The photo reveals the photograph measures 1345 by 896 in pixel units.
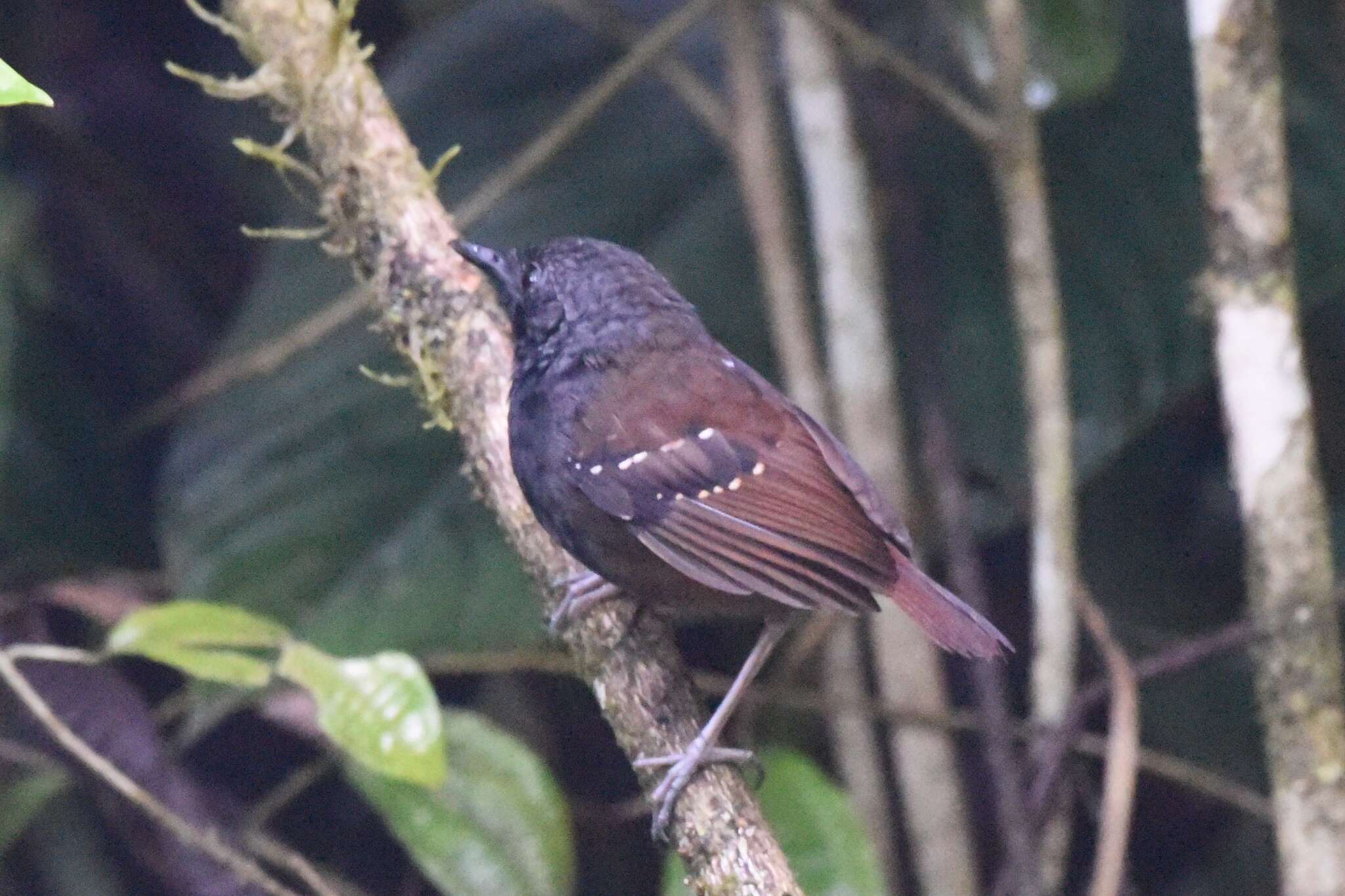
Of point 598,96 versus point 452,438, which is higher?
point 598,96

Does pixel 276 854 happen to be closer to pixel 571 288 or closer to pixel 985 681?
pixel 571 288

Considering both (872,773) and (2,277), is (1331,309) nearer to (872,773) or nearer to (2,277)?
(872,773)

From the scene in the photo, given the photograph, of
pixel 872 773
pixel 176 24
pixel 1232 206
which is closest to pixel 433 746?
pixel 872 773

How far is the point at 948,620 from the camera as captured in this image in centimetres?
186

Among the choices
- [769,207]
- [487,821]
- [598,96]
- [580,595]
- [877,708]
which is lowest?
[487,821]

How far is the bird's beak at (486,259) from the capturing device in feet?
6.68

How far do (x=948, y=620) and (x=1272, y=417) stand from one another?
0.58m

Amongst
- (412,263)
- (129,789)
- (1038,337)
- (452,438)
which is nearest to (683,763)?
(412,263)

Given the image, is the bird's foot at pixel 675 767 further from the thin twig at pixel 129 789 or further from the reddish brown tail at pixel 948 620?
the thin twig at pixel 129 789

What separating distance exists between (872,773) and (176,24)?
9.29 feet

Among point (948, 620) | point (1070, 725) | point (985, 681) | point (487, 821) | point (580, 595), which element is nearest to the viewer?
point (948, 620)

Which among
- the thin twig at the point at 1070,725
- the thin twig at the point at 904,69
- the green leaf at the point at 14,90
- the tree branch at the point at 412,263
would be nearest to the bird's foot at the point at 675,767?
the tree branch at the point at 412,263

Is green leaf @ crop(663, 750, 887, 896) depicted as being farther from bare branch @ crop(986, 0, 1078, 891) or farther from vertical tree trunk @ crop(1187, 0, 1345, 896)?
vertical tree trunk @ crop(1187, 0, 1345, 896)

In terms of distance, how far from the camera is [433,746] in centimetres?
184
